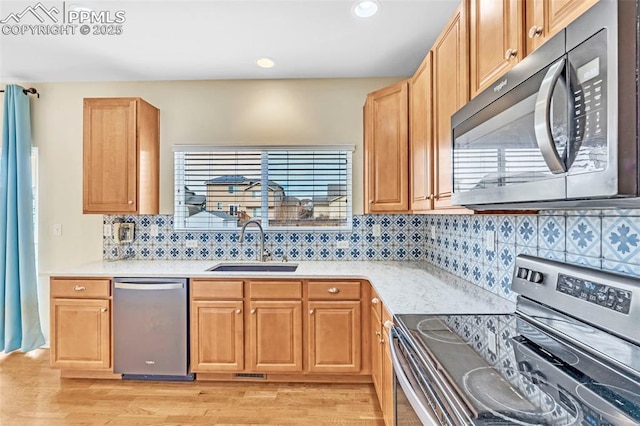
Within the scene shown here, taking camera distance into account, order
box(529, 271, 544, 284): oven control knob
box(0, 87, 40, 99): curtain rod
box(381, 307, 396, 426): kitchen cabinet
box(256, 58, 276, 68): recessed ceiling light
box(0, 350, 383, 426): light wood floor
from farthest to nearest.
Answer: box(0, 87, 40, 99): curtain rod < box(256, 58, 276, 68): recessed ceiling light < box(0, 350, 383, 426): light wood floor < box(381, 307, 396, 426): kitchen cabinet < box(529, 271, 544, 284): oven control knob

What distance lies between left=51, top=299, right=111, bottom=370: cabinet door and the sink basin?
2.98 ft

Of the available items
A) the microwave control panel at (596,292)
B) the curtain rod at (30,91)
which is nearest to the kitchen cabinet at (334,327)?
the microwave control panel at (596,292)

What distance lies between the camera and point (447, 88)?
5.56 feet

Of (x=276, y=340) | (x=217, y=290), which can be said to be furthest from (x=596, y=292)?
(x=217, y=290)

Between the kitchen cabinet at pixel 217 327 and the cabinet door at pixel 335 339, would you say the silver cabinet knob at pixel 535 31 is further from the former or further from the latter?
the kitchen cabinet at pixel 217 327

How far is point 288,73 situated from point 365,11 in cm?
104

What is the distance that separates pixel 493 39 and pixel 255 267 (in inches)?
93.8

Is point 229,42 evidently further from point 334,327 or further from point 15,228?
point 15,228

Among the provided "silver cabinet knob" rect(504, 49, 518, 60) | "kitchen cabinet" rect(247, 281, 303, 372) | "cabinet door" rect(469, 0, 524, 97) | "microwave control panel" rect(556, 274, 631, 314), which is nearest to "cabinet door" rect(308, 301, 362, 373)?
"kitchen cabinet" rect(247, 281, 303, 372)

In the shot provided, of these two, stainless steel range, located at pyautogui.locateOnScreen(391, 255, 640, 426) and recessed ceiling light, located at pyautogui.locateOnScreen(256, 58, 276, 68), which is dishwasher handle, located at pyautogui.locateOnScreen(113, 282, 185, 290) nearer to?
stainless steel range, located at pyautogui.locateOnScreen(391, 255, 640, 426)

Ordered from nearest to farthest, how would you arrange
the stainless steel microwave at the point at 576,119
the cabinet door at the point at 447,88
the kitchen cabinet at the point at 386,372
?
1. the stainless steel microwave at the point at 576,119
2. the cabinet door at the point at 447,88
3. the kitchen cabinet at the point at 386,372

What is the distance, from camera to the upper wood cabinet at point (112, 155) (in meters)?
2.73

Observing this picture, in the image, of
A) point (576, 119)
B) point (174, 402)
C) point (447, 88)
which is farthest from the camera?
point (174, 402)

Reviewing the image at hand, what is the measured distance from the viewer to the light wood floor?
2.08 m
